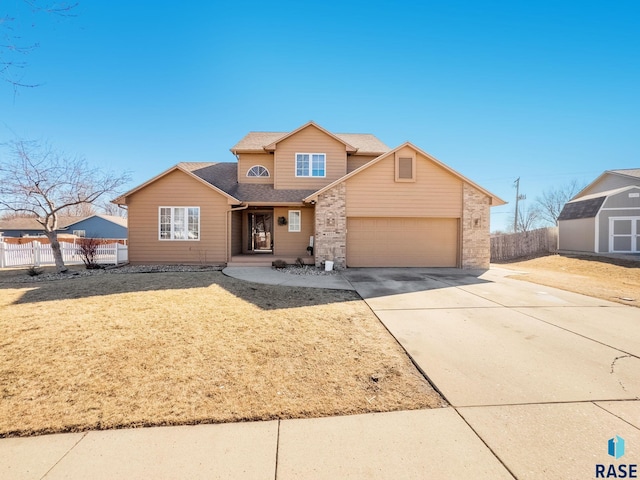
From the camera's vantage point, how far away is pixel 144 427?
2469 mm

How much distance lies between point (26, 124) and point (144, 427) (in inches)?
543

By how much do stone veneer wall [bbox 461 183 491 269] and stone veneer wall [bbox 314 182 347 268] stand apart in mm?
5712

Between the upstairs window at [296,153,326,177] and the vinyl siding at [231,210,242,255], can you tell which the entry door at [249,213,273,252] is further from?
the upstairs window at [296,153,326,177]

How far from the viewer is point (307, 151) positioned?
14.2 m

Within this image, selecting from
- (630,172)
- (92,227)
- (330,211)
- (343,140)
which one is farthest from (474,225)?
(92,227)

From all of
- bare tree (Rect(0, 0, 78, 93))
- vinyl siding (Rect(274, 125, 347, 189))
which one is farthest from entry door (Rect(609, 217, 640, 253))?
bare tree (Rect(0, 0, 78, 93))

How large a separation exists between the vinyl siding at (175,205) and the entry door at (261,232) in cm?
357

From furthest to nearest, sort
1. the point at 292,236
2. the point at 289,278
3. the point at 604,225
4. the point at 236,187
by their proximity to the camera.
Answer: the point at 604,225
the point at 236,187
the point at 292,236
the point at 289,278

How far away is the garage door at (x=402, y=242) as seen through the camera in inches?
490

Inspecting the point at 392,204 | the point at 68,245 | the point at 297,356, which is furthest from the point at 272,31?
the point at 68,245

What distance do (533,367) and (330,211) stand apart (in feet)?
30.6

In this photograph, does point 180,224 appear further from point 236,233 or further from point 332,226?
point 332,226

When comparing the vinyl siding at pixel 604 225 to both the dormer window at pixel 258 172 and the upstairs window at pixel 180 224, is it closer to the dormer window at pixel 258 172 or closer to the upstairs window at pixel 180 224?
the dormer window at pixel 258 172

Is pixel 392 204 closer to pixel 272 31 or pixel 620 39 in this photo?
pixel 272 31
